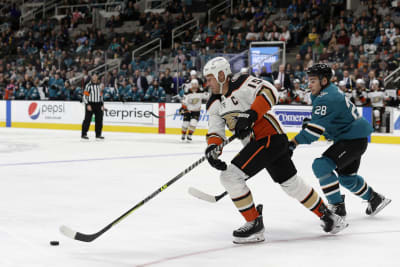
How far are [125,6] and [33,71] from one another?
5.55 meters

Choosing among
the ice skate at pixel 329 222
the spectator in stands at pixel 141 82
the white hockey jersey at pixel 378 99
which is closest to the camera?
the ice skate at pixel 329 222

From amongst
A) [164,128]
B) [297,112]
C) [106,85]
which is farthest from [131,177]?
[106,85]

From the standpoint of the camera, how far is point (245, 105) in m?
4.25

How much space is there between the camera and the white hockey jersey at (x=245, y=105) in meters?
4.16

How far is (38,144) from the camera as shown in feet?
42.3

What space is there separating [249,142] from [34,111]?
14.7 meters

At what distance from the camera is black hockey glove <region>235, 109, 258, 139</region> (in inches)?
159

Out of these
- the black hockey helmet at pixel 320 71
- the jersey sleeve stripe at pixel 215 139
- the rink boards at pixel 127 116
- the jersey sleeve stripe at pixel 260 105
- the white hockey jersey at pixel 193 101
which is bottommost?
the rink boards at pixel 127 116

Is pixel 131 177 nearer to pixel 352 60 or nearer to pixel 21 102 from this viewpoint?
pixel 352 60

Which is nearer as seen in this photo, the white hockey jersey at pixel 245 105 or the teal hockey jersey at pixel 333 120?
the white hockey jersey at pixel 245 105

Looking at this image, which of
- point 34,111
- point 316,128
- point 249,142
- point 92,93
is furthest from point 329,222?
point 34,111

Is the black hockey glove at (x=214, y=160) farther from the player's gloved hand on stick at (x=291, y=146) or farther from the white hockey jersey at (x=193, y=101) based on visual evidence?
the white hockey jersey at (x=193, y=101)

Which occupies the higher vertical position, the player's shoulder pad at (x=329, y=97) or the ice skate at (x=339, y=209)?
the player's shoulder pad at (x=329, y=97)

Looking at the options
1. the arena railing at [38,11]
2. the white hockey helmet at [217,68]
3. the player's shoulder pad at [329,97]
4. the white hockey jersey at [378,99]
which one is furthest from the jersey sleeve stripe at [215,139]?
the arena railing at [38,11]
